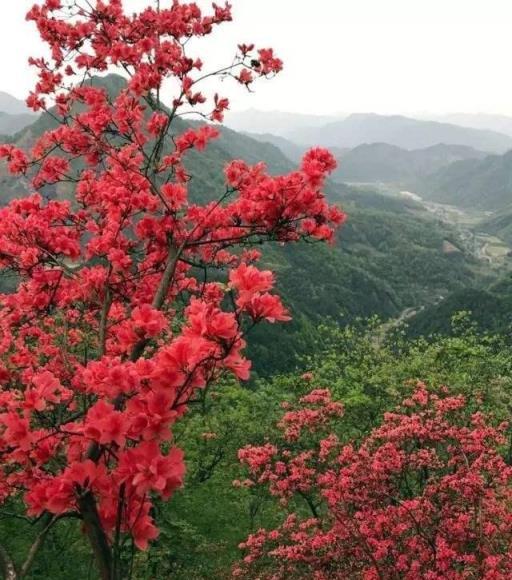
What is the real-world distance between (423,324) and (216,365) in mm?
119058

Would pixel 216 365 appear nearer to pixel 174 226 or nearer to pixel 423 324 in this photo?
pixel 174 226

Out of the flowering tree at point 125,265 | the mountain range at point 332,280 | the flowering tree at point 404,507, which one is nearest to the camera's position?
the flowering tree at point 125,265

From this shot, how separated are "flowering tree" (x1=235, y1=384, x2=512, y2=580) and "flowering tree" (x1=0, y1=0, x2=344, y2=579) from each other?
14.4ft

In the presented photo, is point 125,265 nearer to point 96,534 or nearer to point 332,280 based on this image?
point 96,534

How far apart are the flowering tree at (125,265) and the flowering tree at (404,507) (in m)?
4.38

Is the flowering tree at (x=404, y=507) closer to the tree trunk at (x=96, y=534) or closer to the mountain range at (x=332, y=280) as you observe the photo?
the tree trunk at (x=96, y=534)

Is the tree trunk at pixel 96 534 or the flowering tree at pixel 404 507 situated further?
the flowering tree at pixel 404 507

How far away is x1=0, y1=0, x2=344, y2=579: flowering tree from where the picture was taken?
3.29 m

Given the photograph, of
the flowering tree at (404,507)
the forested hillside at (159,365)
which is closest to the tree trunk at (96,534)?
the forested hillside at (159,365)

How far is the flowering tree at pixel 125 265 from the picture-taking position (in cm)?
329

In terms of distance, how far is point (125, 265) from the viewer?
591 centimetres

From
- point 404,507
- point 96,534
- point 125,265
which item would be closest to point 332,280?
point 404,507

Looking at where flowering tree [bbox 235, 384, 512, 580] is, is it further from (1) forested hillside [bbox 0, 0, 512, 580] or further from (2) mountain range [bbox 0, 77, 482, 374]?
(2) mountain range [bbox 0, 77, 482, 374]

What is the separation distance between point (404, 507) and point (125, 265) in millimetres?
5085
